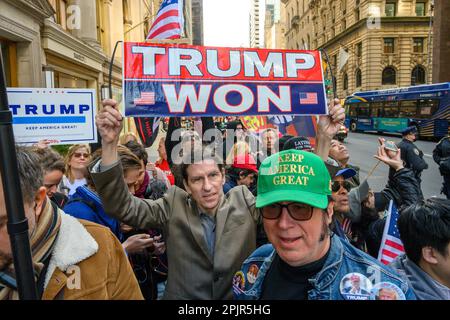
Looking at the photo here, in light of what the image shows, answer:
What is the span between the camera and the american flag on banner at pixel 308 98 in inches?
125

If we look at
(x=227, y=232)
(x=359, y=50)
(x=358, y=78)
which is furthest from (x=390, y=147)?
(x=359, y=50)

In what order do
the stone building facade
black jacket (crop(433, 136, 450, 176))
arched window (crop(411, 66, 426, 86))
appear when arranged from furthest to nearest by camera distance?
arched window (crop(411, 66, 426, 86))
the stone building facade
black jacket (crop(433, 136, 450, 176))

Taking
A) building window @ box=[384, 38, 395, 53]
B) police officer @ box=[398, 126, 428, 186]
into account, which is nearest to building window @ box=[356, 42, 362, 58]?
building window @ box=[384, 38, 395, 53]

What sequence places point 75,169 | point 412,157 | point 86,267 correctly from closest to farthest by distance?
point 86,267 < point 75,169 < point 412,157

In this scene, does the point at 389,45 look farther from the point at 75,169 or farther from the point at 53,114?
the point at 75,169

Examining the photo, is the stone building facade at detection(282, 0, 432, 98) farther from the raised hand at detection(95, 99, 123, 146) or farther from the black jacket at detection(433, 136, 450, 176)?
the raised hand at detection(95, 99, 123, 146)

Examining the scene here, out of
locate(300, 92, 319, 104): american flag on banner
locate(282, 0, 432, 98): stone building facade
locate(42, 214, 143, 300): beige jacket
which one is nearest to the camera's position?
locate(42, 214, 143, 300): beige jacket

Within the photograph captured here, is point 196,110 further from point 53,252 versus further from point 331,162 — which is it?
point 53,252

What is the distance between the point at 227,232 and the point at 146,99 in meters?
1.34

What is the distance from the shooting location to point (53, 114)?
4512 millimetres

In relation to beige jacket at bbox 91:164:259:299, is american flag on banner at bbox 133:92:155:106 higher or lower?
higher

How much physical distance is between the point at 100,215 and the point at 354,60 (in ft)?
169

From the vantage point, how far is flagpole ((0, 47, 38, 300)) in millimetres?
951

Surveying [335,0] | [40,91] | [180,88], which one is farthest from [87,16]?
[335,0]
